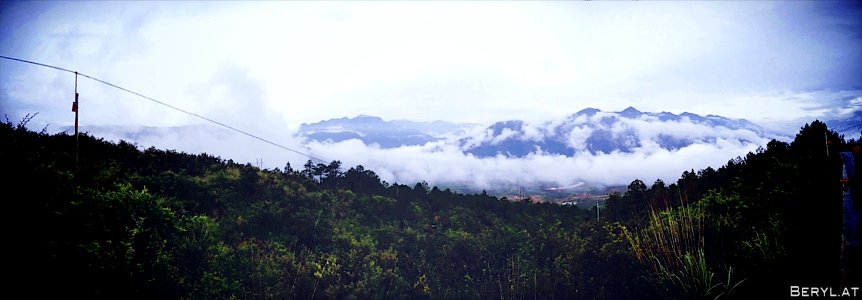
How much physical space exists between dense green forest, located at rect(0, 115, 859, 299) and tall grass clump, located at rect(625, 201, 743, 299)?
0.05 metres

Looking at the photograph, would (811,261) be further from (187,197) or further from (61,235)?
(187,197)

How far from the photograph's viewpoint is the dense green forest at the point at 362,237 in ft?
24.6

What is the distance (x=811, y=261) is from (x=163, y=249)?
13.0m

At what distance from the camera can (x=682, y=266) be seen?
355 inches

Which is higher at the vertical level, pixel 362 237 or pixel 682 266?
pixel 682 266

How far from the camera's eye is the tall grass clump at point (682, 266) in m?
7.95

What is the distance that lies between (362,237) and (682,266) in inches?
453

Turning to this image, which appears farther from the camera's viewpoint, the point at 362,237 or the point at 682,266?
the point at 362,237

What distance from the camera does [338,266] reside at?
13250 mm

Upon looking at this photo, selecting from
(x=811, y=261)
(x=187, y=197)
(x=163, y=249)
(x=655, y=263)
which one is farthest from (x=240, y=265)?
(x=811, y=261)

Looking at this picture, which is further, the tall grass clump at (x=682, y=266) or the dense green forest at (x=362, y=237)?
the tall grass clump at (x=682, y=266)

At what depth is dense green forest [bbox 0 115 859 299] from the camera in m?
7.49

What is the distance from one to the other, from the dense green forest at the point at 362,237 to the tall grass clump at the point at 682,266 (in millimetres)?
48

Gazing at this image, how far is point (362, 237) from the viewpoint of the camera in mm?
16812
